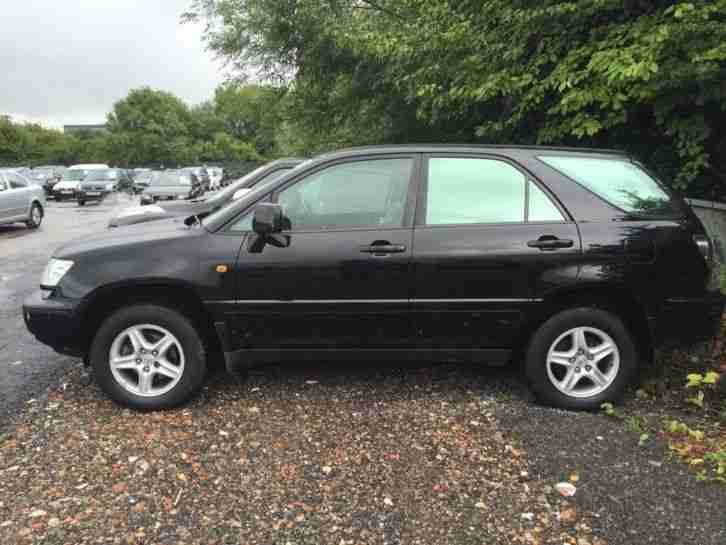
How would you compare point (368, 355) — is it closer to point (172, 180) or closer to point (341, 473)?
point (341, 473)

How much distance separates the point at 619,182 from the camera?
3.80 m

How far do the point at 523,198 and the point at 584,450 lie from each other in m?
1.58

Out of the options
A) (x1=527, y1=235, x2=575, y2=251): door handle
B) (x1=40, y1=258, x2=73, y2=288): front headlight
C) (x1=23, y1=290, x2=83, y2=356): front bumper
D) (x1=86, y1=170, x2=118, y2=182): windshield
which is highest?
(x1=86, y1=170, x2=118, y2=182): windshield

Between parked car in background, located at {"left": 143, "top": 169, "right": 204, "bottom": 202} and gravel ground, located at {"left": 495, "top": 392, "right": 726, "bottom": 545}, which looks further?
parked car in background, located at {"left": 143, "top": 169, "right": 204, "bottom": 202}

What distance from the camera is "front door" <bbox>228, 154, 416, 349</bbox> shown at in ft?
11.9

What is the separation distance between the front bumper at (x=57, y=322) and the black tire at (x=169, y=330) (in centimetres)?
14

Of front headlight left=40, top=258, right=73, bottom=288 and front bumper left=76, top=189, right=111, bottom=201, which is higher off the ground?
front bumper left=76, top=189, right=111, bottom=201

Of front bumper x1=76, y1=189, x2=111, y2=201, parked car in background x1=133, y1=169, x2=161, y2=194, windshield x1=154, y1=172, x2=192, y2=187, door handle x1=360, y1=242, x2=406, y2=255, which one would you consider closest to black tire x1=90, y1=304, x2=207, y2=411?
door handle x1=360, y1=242, x2=406, y2=255

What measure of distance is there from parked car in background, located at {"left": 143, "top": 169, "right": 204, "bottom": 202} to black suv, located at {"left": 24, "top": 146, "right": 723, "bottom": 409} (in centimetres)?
1483

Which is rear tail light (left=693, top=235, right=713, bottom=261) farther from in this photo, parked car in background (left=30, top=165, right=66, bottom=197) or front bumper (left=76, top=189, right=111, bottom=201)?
parked car in background (left=30, top=165, right=66, bottom=197)

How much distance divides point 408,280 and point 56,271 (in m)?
2.30

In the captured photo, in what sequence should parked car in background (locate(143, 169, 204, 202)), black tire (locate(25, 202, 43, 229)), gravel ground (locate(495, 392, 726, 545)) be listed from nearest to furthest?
gravel ground (locate(495, 392, 726, 545)), black tire (locate(25, 202, 43, 229)), parked car in background (locate(143, 169, 204, 202))

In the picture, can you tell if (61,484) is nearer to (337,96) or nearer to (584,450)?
(584,450)

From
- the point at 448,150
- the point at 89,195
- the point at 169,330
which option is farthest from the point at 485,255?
the point at 89,195
